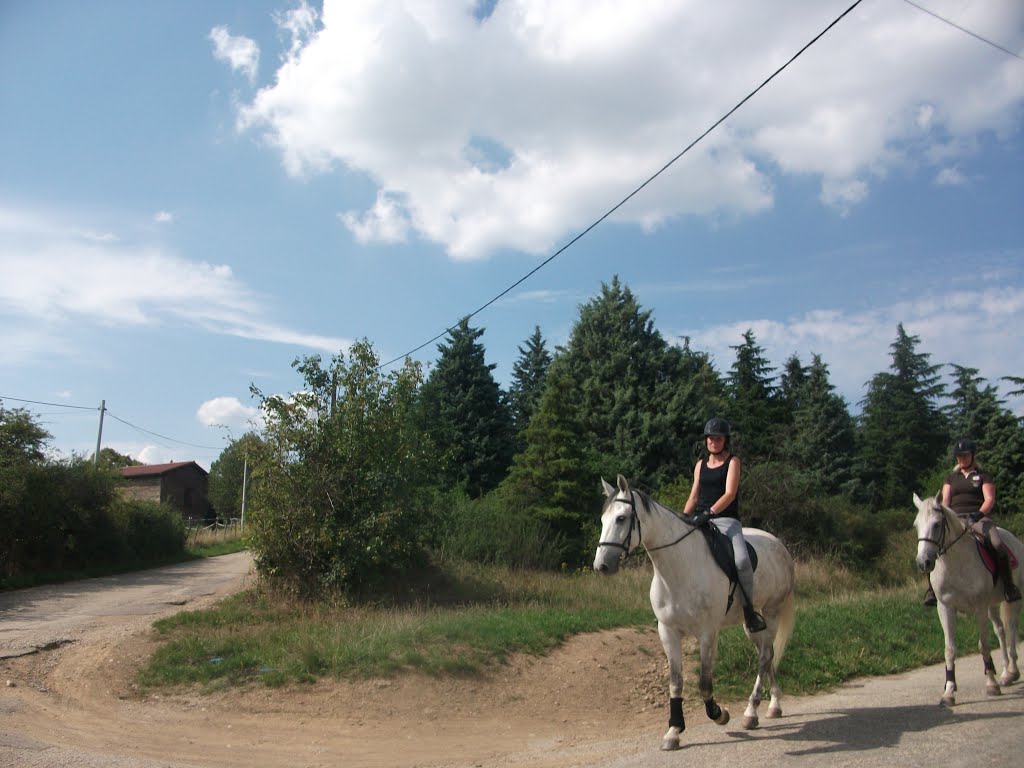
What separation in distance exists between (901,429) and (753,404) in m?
8.68

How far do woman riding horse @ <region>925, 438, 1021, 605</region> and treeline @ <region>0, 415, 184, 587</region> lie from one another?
2116 cm

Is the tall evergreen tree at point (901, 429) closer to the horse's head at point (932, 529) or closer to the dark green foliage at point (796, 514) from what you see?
the dark green foliage at point (796, 514)

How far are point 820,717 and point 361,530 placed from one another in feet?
30.2

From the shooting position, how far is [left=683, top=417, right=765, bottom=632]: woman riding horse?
23.1 feet

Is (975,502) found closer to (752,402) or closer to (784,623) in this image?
(784,623)

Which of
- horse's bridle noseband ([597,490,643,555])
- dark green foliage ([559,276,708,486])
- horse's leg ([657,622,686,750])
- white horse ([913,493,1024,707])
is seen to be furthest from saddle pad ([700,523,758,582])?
dark green foliage ([559,276,708,486])

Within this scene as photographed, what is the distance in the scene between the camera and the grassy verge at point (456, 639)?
31.4 feet

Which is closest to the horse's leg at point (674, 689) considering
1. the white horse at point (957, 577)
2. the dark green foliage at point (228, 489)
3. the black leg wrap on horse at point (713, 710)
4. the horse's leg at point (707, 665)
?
the horse's leg at point (707, 665)

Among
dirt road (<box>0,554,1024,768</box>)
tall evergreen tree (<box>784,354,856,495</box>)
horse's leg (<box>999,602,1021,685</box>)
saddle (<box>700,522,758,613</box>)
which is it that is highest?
tall evergreen tree (<box>784,354,856,495</box>)

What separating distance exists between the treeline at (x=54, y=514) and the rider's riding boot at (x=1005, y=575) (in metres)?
21.4

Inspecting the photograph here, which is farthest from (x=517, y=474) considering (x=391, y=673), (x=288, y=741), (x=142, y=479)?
(x=142, y=479)

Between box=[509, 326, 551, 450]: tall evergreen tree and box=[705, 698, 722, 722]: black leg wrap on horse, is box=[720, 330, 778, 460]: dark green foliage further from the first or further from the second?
box=[705, 698, 722, 722]: black leg wrap on horse

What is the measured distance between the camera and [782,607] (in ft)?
26.6

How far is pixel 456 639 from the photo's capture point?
10445 mm
